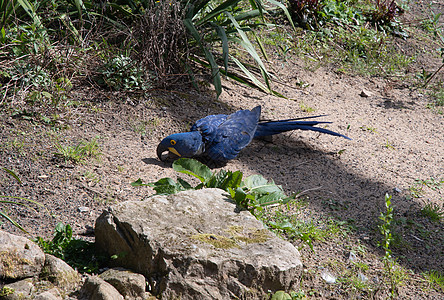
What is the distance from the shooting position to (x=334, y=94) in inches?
230

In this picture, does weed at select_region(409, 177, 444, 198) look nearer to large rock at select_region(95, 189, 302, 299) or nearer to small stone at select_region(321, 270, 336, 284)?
small stone at select_region(321, 270, 336, 284)

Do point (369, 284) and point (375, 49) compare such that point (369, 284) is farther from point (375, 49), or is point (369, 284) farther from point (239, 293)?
point (375, 49)

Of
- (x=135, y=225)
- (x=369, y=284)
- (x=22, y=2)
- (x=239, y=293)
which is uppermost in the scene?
(x=22, y=2)

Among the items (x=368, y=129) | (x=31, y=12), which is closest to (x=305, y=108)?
(x=368, y=129)

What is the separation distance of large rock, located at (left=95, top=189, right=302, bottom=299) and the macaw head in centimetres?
121

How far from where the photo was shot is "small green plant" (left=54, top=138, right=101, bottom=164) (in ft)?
11.2

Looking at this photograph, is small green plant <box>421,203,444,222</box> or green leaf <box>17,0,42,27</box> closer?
small green plant <box>421,203,444,222</box>

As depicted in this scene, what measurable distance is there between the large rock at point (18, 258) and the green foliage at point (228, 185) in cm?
92

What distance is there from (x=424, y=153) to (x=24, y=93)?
13.9 feet

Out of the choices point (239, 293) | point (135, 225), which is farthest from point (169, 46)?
point (239, 293)

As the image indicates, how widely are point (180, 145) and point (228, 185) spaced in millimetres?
924

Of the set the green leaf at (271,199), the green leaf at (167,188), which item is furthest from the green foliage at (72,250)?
the green leaf at (271,199)

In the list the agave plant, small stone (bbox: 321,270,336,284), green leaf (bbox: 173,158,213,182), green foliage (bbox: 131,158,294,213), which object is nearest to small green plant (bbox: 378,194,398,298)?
small stone (bbox: 321,270,336,284)

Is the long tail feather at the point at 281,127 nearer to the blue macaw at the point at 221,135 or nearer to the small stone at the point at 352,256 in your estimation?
the blue macaw at the point at 221,135
